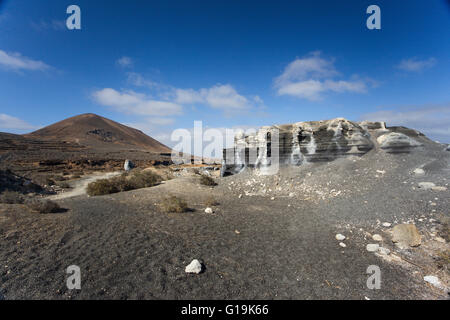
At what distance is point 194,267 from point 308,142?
10199 mm

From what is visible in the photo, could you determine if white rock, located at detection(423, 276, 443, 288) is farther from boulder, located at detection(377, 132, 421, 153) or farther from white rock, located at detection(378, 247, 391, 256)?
boulder, located at detection(377, 132, 421, 153)

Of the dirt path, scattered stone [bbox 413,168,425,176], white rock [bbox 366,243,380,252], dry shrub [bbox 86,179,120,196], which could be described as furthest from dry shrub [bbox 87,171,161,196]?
scattered stone [bbox 413,168,425,176]

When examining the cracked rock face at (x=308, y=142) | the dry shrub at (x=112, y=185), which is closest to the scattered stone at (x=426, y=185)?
the cracked rock face at (x=308, y=142)

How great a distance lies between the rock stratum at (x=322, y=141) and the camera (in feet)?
32.8

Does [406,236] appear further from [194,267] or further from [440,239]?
[194,267]

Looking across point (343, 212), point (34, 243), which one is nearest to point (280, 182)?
point (343, 212)

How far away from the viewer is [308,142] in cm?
1123

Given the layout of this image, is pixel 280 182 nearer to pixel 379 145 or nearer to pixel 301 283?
pixel 379 145

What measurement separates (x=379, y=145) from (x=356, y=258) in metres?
8.80

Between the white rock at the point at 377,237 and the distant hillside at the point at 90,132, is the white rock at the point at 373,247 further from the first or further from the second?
the distant hillside at the point at 90,132

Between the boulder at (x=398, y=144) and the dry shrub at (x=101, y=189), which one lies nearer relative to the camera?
the boulder at (x=398, y=144)

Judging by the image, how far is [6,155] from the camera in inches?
1059

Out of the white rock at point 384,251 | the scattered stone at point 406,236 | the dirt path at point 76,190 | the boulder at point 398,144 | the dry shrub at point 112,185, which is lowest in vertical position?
the dirt path at point 76,190

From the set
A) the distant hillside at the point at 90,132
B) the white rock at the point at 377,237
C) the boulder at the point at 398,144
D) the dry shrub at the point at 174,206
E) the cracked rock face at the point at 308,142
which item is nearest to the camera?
the white rock at the point at 377,237
